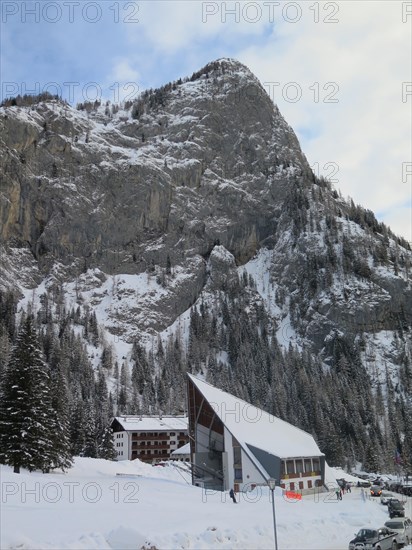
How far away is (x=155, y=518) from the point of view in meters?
24.9

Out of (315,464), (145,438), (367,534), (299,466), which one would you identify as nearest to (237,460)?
(299,466)

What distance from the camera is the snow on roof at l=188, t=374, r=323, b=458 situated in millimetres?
49906

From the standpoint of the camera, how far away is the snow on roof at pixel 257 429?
49.9 m

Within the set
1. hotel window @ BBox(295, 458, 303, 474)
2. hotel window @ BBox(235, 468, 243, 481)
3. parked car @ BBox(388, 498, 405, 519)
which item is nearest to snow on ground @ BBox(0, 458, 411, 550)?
parked car @ BBox(388, 498, 405, 519)

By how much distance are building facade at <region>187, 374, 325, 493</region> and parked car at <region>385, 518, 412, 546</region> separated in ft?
66.3

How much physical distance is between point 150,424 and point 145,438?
3.42 meters

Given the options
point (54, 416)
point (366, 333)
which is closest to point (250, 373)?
point (366, 333)

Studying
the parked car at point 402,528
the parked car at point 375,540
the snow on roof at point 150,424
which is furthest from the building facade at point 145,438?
the parked car at point 375,540

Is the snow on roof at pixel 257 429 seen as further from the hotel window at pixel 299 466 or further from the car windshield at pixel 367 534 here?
the car windshield at pixel 367 534

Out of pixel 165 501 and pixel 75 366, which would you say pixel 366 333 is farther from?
pixel 165 501

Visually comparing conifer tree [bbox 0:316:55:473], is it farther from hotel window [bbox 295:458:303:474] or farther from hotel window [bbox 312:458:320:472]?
hotel window [bbox 312:458:320:472]

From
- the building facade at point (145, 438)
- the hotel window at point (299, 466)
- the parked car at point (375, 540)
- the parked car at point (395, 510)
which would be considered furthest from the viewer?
the building facade at point (145, 438)

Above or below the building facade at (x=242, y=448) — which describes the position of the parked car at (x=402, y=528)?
below

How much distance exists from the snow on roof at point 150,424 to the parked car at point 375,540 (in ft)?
293
